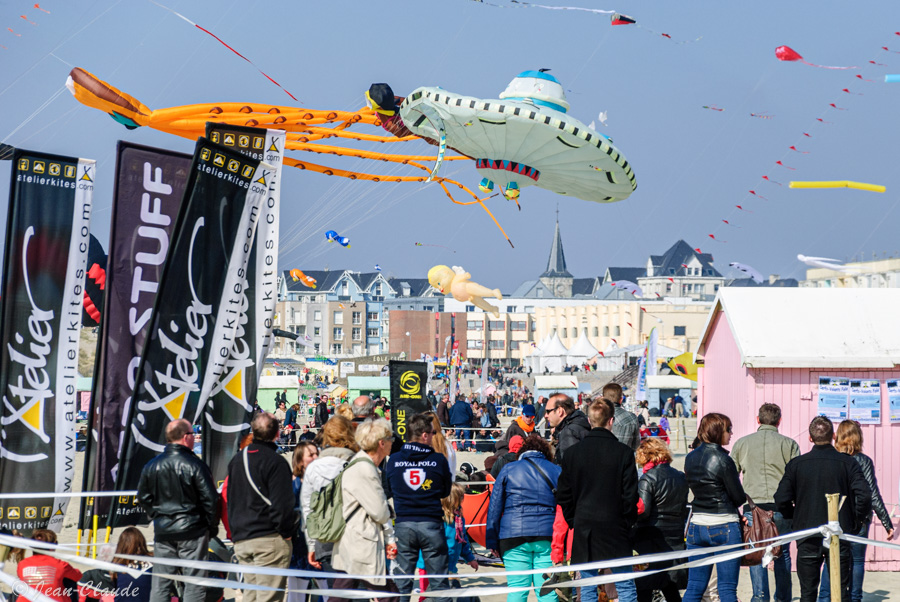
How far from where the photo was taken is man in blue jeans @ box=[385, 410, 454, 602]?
666cm

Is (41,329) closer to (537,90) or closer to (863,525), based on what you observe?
(863,525)

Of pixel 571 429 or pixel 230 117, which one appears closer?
pixel 571 429

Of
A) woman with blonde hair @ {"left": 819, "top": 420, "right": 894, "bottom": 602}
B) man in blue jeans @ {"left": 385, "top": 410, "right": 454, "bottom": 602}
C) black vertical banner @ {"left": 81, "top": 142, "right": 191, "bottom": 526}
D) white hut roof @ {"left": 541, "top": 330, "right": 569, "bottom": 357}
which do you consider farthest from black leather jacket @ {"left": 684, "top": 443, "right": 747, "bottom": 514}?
white hut roof @ {"left": 541, "top": 330, "right": 569, "bottom": 357}

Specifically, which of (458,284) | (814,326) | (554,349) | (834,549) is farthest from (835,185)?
(554,349)

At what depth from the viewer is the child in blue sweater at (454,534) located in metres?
7.41

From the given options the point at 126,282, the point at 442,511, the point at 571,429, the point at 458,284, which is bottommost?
the point at 442,511

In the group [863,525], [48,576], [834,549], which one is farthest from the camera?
[863,525]

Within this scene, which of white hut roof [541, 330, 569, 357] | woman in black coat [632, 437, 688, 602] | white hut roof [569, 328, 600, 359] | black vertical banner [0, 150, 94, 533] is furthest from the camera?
white hut roof [569, 328, 600, 359]

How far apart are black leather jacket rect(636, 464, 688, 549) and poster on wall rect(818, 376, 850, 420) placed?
3.64 metres

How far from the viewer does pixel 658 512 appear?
22.3 ft

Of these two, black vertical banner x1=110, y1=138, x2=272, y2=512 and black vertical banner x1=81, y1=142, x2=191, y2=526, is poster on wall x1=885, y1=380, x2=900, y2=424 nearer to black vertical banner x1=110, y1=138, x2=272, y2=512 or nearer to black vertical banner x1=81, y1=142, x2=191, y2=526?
black vertical banner x1=110, y1=138, x2=272, y2=512

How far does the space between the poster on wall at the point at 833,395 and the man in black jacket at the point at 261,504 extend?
581 cm

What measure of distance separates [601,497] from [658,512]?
0.86 meters

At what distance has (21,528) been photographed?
26.4 ft
